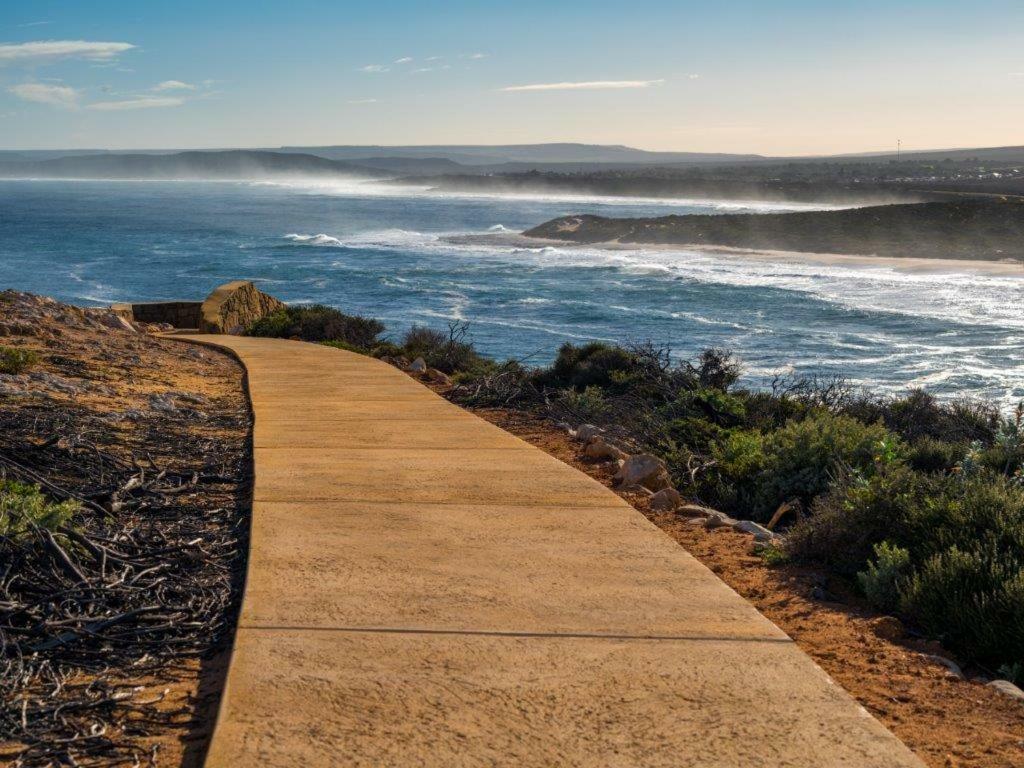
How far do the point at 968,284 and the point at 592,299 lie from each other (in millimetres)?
16339

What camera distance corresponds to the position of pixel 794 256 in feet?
209

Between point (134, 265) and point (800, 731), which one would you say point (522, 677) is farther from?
point (134, 265)

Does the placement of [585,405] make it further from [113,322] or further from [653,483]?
[113,322]

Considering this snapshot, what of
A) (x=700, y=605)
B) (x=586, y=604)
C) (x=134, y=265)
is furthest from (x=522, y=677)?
(x=134, y=265)

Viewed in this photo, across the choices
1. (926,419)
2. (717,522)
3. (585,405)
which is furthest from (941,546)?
(926,419)

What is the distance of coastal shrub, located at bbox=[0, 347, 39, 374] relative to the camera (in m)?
9.11

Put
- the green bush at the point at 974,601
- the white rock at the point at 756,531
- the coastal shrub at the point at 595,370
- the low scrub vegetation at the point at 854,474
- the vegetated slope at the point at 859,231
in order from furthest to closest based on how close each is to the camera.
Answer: the vegetated slope at the point at 859,231, the coastal shrub at the point at 595,370, the white rock at the point at 756,531, the low scrub vegetation at the point at 854,474, the green bush at the point at 974,601

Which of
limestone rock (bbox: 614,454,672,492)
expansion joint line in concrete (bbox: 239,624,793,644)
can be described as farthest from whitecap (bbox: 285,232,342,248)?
expansion joint line in concrete (bbox: 239,624,793,644)

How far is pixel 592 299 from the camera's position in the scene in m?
44.7

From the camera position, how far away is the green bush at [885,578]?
17.2 ft

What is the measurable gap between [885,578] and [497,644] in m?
2.15

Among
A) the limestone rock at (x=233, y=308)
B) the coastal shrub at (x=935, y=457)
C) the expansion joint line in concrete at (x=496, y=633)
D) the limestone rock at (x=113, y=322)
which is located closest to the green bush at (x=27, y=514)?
the expansion joint line in concrete at (x=496, y=633)

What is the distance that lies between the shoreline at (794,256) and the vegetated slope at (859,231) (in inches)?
57.5

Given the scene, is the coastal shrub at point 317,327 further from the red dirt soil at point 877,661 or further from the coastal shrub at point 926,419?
the red dirt soil at point 877,661
